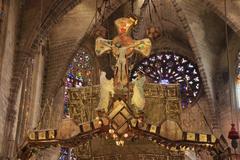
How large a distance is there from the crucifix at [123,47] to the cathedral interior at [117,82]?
0.02 m

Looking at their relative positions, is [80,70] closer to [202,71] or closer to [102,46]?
[202,71]

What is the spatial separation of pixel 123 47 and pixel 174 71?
28.9 feet

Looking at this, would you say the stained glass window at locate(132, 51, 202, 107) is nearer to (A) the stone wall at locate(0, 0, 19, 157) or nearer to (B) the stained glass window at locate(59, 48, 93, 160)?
(B) the stained glass window at locate(59, 48, 93, 160)

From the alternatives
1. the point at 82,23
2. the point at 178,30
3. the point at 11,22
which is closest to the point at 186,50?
the point at 178,30

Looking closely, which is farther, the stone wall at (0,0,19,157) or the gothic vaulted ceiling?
the gothic vaulted ceiling

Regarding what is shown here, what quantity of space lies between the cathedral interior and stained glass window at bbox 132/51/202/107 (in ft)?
0.11

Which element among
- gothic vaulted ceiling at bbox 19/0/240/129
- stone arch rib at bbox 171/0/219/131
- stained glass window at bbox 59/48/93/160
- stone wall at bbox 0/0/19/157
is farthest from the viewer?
stained glass window at bbox 59/48/93/160

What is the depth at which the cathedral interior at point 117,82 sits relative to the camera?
9359 millimetres

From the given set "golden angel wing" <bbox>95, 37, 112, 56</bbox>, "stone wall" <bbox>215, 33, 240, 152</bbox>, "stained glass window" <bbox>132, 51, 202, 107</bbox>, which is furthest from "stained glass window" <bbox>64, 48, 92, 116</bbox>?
"golden angel wing" <bbox>95, 37, 112, 56</bbox>

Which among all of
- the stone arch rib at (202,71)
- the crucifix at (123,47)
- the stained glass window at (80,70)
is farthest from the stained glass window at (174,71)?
the crucifix at (123,47)

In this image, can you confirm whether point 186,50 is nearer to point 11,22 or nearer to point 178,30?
point 178,30

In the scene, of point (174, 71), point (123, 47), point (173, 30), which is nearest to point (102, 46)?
point (123, 47)

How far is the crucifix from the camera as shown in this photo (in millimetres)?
9562

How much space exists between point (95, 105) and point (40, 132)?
99cm
